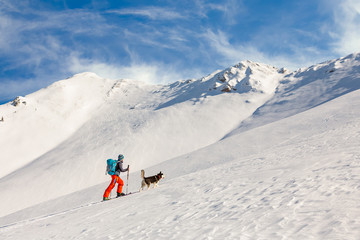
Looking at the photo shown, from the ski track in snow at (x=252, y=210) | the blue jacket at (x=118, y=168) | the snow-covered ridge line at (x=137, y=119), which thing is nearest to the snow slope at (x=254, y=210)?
the ski track in snow at (x=252, y=210)

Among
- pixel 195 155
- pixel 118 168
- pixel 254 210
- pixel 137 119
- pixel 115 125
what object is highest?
pixel 137 119

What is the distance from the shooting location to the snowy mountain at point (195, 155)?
508 cm

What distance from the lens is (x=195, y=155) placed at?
20953 mm

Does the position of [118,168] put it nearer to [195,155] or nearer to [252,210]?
[252,210]

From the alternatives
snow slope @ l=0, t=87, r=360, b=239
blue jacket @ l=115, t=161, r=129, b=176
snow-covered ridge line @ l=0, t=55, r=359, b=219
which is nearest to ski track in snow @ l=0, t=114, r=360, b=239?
snow slope @ l=0, t=87, r=360, b=239

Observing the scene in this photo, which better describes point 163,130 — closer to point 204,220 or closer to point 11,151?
point 11,151

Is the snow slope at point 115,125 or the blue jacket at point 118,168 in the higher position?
the snow slope at point 115,125

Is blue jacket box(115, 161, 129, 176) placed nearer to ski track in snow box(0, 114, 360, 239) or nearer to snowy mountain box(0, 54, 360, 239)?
snowy mountain box(0, 54, 360, 239)

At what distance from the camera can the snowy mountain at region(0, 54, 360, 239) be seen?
508 centimetres

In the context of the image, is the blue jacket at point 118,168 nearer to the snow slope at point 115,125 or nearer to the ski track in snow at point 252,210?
the ski track in snow at point 252,210

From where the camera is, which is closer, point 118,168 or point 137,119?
point 118,168

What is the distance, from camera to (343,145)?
10344 millimetres

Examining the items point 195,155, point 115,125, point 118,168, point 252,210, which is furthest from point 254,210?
point 115,125

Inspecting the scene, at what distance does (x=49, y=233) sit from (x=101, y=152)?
1082 inches
